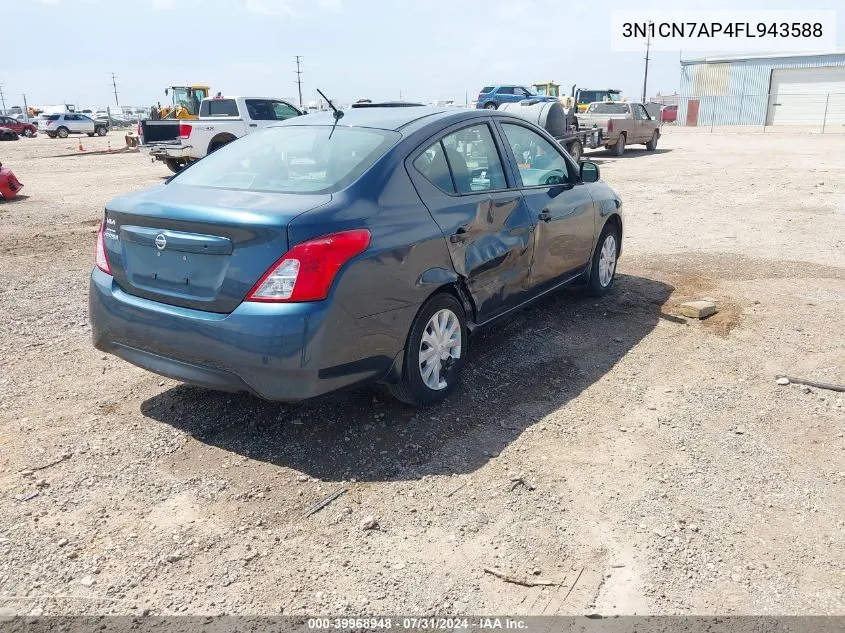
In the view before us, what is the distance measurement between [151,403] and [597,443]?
2.61 m

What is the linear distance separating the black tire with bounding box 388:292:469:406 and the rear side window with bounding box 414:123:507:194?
68 cm

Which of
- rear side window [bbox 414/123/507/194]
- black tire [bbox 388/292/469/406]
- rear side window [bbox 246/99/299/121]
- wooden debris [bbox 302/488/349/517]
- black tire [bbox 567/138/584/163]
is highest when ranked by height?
rear side window [bbox 246/99/299/121]

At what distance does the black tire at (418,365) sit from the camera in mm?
3793

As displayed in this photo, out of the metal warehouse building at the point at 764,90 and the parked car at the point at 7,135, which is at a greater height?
the metal warehouse building at the point at 764,90

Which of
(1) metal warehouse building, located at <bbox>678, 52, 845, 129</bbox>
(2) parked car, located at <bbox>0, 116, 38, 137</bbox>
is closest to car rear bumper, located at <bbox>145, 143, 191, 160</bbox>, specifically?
(2) parked car, located at <bbox>0, 116, 38, 137</bbox>

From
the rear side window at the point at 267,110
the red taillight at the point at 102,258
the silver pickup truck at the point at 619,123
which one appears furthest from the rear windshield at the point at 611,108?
the red taillight at the point at 102,258

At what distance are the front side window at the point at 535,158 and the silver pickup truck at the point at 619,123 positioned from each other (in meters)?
18.3

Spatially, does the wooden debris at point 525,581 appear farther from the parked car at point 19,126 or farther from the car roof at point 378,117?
the parked car at point 19,126

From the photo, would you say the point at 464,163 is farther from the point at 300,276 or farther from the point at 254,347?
the point at 254,347

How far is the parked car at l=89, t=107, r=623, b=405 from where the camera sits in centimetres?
322

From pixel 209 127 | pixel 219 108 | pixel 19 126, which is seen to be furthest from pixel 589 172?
pixel 19 126

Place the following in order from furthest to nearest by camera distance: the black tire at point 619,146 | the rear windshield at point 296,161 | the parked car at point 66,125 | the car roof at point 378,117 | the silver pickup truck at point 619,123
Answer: the parked car at point 66,125 → the black tire at point 619,146 → the silver pickup truck at point 619,123 → the car roof at point 378,117 → the rear windshield at point 296,161

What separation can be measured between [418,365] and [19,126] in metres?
53.7

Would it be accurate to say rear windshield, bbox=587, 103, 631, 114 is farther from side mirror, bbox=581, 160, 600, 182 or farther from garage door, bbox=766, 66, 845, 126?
garage door, bbox=766, 66, 845, 126
